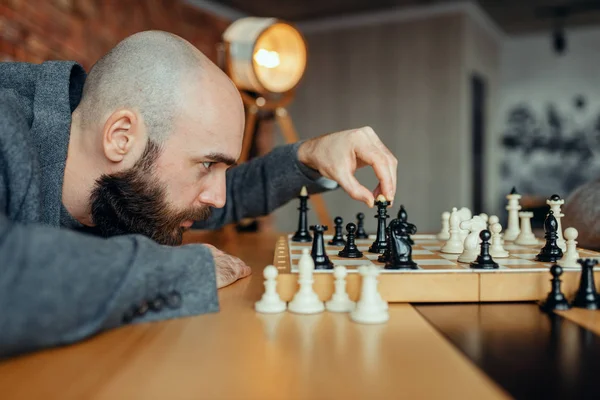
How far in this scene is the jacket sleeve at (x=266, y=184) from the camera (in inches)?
77.3

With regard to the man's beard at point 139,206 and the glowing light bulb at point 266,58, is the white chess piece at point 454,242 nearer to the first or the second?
the man's beard at point 139,206

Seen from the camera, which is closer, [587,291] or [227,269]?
[587,291]

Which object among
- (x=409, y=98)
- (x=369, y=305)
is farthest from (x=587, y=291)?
(x=409, y=98)

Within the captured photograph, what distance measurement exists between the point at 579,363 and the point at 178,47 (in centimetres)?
122

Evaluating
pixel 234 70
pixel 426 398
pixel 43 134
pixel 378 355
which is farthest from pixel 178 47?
pixel 234 70

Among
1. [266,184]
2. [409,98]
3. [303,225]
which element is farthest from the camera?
[409,98]

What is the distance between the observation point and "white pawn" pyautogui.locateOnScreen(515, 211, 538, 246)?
163 cm

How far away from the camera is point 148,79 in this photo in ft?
4.57

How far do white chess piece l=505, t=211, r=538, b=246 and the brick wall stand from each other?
3.32m

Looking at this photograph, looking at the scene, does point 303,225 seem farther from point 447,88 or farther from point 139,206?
point 447,88

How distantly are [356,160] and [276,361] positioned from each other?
37.0 inches

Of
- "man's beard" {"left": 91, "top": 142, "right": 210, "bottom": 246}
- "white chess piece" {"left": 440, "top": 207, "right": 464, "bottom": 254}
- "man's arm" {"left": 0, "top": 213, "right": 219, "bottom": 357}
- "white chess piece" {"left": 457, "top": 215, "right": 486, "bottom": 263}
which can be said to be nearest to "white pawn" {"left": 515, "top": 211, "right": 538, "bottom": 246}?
"white chess piece" {"left": 440, "top": 207, "right": 464, "bottom": 254}

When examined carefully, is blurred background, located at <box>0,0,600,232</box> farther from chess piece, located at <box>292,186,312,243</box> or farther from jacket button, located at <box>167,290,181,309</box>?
jacket button, located at <box>167,290,181,309</box>

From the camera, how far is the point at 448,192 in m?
6.48
